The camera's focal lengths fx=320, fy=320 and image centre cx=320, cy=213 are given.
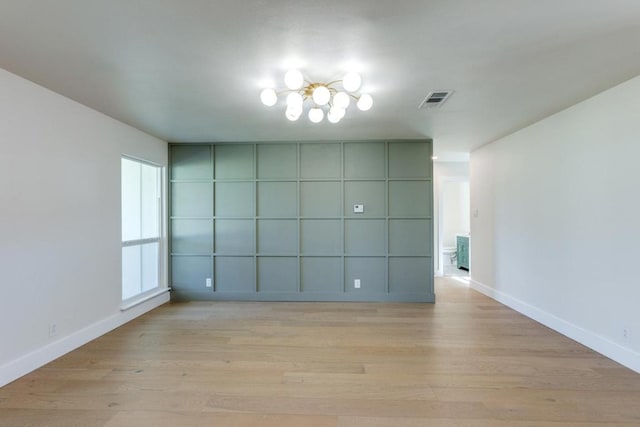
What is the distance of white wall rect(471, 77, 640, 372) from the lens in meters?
2.76

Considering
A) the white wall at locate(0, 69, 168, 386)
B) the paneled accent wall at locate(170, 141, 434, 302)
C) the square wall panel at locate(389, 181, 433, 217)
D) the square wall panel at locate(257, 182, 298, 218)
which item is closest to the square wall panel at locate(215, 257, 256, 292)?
the paneled accent wall at locate(170, 141, 434, 302)

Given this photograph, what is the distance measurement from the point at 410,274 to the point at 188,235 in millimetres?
3511

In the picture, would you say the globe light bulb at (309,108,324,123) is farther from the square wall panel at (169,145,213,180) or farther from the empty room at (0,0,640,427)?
the square wall panel at (169,145,213,180)

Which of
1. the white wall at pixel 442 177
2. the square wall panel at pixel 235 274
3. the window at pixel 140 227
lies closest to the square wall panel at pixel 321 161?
the square wall panel at pixel 235 274

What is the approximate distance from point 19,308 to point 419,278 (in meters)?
4.59

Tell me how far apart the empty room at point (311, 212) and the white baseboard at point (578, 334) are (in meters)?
0.02

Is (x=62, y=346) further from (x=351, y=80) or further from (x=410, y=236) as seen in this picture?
(x=410, y=236)

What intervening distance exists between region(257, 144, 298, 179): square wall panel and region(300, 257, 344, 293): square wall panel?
1.37 m

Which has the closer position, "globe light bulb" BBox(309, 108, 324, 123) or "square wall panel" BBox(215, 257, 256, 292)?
"globe light bulb" BBox(309, 108, 324, 123)

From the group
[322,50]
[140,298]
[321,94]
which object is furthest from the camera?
[140,298]

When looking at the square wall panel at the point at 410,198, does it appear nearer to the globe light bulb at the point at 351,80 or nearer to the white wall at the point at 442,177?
the white wall at the point at 442,177

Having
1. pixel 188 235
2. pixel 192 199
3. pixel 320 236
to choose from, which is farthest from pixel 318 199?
pixel 188 235

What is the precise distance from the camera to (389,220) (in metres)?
4.94

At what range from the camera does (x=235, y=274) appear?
501cm
